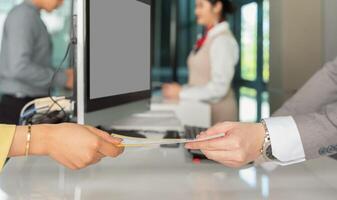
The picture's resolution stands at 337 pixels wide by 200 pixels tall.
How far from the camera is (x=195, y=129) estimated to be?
63.6 inches

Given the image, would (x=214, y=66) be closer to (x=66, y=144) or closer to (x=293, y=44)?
(x=293, y=44)

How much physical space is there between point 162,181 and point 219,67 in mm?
1810

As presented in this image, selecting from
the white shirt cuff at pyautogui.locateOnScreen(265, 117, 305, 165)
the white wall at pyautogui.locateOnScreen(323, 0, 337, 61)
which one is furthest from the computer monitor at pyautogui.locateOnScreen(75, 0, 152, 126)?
the white wall at pyautogui.locateOnScreen(323, 0, 337, 61)

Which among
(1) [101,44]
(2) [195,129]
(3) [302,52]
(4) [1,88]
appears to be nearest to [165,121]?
(2) [195,129]

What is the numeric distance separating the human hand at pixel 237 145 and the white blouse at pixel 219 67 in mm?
1861

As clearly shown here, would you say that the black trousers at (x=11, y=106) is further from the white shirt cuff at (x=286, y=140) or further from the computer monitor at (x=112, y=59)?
the white shirt cuff at (x=286, y=140)

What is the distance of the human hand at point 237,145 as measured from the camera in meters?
0.92

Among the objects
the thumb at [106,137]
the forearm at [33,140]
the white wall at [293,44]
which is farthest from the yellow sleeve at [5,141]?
the white wall at [293,44]

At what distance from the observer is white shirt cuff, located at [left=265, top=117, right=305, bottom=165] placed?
93cm

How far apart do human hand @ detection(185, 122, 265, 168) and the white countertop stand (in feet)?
0.26

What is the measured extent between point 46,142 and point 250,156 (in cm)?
40

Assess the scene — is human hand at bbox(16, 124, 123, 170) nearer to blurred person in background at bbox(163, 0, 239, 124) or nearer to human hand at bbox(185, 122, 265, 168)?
human hand at bbox(185, 122, 265, 168)

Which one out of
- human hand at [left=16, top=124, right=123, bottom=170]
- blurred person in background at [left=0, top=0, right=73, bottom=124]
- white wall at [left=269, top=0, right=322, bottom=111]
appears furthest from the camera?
blurred person in background at [left=0, top=0, right=73, bottom=124]

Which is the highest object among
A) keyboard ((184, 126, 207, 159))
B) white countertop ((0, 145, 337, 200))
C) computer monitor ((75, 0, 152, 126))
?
computer monitor ((75, 0, 152, 126))
